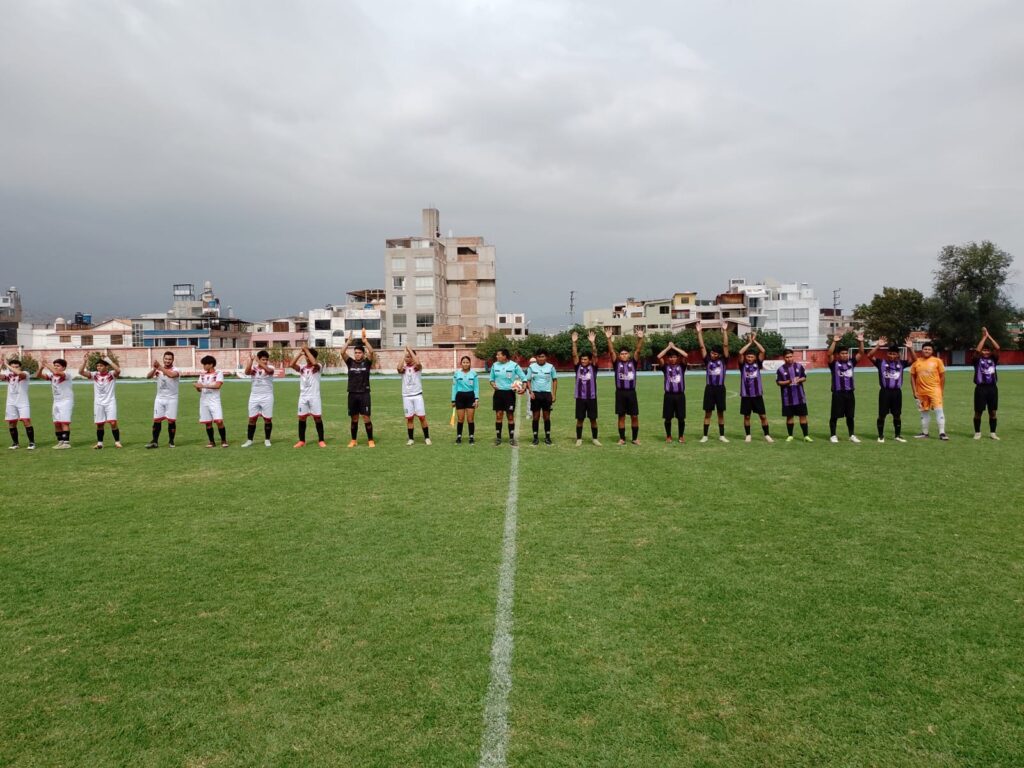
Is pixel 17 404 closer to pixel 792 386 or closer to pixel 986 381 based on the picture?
pixel 792 386

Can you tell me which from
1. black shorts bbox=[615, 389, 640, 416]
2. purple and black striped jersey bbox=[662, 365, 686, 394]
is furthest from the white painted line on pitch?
purple and black striped jersey bbox=[662, 365, 686, 394]

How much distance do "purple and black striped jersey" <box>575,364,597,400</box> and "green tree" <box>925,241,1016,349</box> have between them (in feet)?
215

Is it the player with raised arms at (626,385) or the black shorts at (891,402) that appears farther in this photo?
the black shorts at (891,402)

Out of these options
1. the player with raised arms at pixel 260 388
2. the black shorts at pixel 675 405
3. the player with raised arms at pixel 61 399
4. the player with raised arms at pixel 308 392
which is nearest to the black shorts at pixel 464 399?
the player with raised arms at pixel 308 392

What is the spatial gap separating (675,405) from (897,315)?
71275 millimetres

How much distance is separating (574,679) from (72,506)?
7230mm

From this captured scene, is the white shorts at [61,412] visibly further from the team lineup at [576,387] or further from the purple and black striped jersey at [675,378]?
the purple and black striped jersey at [675,378]

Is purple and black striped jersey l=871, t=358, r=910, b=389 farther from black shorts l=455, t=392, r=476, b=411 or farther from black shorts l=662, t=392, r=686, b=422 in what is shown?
black shorts l=455, t=392, r=476, b=411

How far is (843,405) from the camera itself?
13.4 metres

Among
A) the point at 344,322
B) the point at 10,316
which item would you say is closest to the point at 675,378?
the point at 344,322

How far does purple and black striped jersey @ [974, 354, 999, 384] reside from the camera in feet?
43.7

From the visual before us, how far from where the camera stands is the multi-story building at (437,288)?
76.7 meters

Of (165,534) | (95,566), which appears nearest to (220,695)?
(95,566)

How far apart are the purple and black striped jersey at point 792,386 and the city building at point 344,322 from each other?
67808mm
